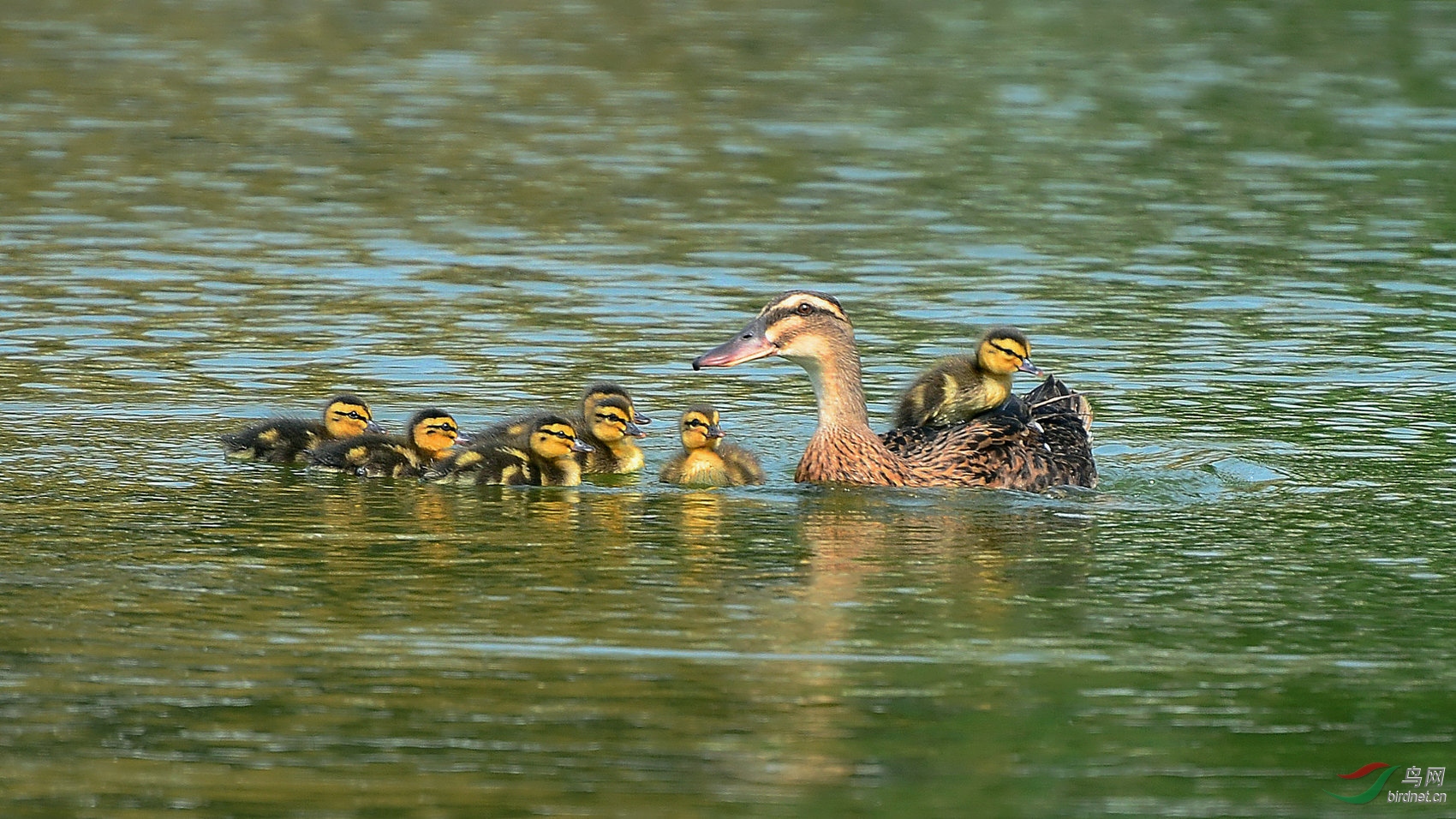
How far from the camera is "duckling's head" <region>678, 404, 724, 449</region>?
10.4 metres

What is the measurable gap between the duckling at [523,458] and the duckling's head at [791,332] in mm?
681

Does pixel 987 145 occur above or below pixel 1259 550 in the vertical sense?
above

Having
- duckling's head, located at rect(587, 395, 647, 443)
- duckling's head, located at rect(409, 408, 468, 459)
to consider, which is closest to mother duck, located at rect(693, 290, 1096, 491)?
duckling's head, located at rect(587, 395, 647, 443)

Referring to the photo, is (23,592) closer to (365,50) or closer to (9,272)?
(9,272)

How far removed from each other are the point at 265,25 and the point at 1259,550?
831 inches

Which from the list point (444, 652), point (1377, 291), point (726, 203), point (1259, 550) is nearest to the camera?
point (444, 652)

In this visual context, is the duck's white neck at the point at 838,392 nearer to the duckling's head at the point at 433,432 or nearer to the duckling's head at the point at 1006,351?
the duckling's head at the point at 1006,351

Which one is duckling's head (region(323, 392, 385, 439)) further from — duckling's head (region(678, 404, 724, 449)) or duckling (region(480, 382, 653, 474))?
duckling's head (region(678, 404, 724, 449))

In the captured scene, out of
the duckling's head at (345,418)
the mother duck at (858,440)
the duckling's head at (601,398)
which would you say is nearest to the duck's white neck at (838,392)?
the mother duck at (858,440)

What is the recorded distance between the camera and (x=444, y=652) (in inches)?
298

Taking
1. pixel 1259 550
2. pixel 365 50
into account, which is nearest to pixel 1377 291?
pixel 1259 550

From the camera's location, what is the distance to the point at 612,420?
1066 cm

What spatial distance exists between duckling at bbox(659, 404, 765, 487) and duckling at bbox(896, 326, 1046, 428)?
3.92 feet

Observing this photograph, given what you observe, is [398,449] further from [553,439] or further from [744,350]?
[744,350]
